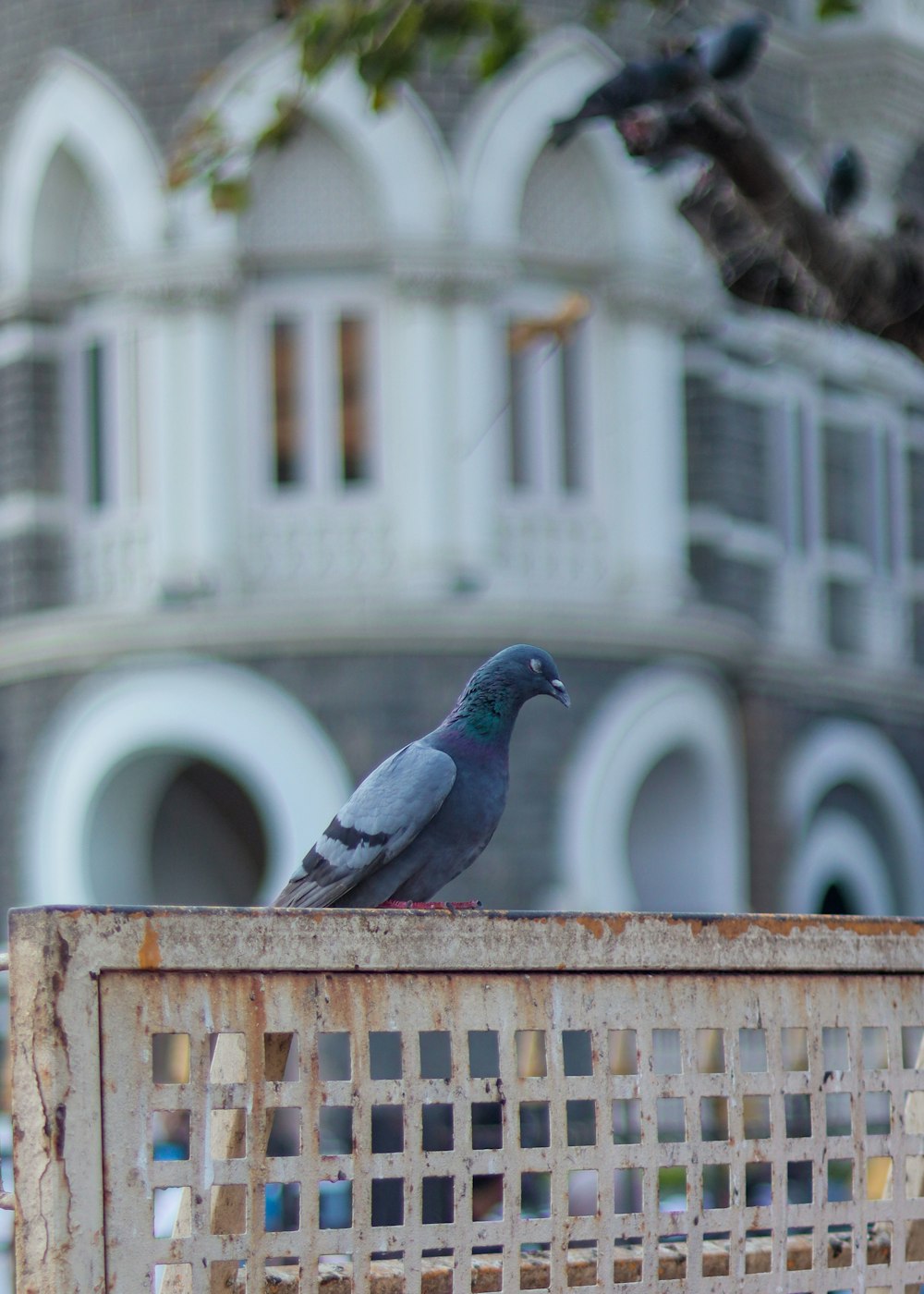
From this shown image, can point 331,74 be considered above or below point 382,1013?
above

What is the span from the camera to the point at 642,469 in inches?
584

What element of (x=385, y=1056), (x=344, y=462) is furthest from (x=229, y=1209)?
(x=344, y=462)

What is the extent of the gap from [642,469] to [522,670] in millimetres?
10399

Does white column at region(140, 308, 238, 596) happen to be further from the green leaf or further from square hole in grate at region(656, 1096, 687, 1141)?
the green leaf

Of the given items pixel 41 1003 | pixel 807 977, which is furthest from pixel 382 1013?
pixel 807 977

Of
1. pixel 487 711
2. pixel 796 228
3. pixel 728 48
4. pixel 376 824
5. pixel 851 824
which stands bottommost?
Result: pixel 376 824

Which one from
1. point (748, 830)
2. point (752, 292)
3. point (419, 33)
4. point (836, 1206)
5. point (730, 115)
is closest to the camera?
point (836, 1206)

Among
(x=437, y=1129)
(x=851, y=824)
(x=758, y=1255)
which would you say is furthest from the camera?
(x=851, y=824)

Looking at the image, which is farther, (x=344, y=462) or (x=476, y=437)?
(x=344, y=462)

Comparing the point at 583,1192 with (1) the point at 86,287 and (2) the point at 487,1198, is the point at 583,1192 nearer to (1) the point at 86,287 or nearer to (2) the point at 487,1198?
(2) the point at 487,1198

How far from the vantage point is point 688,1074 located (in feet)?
10.6

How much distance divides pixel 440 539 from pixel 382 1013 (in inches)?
438

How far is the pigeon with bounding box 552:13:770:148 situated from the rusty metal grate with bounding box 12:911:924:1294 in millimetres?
3288

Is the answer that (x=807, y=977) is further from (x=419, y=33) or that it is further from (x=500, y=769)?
(x=419, y=33)
